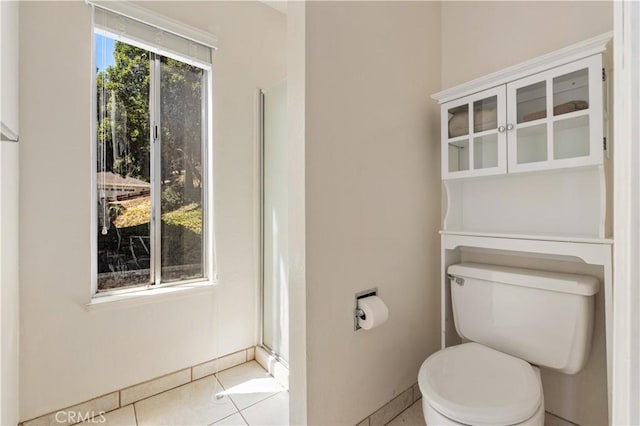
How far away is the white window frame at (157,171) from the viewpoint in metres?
1.55

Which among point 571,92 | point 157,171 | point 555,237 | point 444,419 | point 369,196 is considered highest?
point 571,92

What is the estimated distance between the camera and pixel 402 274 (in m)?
1.46

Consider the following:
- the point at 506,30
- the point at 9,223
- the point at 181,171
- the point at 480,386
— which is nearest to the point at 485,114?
the point at 506,30

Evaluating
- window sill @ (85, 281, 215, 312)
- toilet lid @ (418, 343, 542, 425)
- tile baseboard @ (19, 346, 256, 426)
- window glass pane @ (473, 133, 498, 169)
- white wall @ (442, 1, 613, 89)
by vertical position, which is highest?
white wall @ (442, 1, 613, 89)

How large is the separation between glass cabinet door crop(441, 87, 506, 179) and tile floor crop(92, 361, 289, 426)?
1.51 meters

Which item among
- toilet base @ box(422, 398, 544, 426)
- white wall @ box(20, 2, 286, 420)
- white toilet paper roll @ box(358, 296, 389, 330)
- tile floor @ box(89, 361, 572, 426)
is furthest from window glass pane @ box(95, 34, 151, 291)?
toilet base @ box(422, 398, 544, 426)

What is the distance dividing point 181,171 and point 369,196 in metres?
1.23

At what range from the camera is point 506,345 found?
1.28 metres

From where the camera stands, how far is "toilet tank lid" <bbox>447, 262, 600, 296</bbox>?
111cm

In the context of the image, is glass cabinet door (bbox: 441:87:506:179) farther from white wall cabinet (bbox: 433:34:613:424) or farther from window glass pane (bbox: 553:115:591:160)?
window glass pane (bbox: 553:115:591:160)

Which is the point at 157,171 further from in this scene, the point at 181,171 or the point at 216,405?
the point at 216,405

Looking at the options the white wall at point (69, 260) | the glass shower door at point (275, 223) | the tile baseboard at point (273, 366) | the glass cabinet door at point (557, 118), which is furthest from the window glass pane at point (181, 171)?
the glass cabinet door at point (557, 118)

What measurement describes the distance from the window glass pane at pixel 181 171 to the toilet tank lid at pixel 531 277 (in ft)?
5.03

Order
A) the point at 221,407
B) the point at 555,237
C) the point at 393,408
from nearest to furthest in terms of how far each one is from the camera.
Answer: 1. the point at 555,237
2. the point at 393,408
3. the point at 221,407
